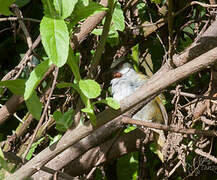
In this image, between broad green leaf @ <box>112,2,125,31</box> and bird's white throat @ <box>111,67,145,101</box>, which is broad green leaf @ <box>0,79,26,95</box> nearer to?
broad green leaf @ <box>112,2,125,31</box>

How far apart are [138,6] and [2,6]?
3.68ft

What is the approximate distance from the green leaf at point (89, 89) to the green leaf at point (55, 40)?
0.46 feet

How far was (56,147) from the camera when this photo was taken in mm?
1163

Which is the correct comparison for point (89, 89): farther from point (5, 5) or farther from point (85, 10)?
point (5, 5)

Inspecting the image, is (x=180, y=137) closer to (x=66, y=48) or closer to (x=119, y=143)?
(x=119, y=143)

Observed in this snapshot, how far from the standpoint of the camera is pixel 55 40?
0.94 meters

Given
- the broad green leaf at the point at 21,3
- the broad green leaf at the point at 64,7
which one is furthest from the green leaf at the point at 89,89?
the broad green leaf at the point at 21,3

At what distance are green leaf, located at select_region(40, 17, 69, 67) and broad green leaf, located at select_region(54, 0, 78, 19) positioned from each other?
3cm

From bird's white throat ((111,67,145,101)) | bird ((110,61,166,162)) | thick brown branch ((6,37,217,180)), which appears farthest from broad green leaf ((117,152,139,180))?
thick brown branch ((6,37,217,180))

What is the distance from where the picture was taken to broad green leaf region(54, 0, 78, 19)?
0.99 metres

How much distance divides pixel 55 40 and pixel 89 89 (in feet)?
0.56

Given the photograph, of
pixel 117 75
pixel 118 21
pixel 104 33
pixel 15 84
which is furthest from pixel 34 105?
pixel 117 75

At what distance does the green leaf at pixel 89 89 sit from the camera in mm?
1044

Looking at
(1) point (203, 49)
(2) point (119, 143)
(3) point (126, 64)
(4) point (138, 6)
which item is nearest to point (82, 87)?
(1) point (203, 49)
